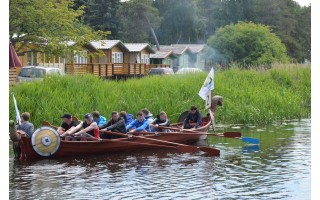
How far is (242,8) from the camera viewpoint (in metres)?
76.4

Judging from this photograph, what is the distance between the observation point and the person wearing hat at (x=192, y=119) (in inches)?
819

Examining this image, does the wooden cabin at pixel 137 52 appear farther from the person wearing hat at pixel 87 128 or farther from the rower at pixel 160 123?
the person wearing hat at pixel 87 128

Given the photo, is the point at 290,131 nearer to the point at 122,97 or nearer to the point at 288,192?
the point at 122,97

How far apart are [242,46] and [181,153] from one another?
36274 mm

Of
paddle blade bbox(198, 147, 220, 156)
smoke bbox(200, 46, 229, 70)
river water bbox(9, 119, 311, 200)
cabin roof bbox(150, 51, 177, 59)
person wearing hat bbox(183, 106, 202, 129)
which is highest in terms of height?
cabin roof bbox(150, 51, 177, 59)

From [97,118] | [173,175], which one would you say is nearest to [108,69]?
[97,118]

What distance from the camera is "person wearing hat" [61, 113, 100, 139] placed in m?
17.6

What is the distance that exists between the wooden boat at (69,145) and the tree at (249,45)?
34.1 metres

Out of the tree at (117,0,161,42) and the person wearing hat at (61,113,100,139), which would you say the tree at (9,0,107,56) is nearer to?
the person wearing hat at (61,113,100,139)

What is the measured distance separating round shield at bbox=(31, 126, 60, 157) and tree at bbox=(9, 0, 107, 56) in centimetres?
1638

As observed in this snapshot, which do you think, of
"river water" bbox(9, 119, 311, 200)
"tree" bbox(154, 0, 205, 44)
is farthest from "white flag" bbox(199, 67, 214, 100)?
"tree" bbox(154, 0, 205, 44)

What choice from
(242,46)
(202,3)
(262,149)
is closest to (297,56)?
(242,46)

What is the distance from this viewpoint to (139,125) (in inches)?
771

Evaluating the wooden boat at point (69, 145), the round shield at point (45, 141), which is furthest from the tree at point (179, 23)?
the round shield at point (45, 141)
